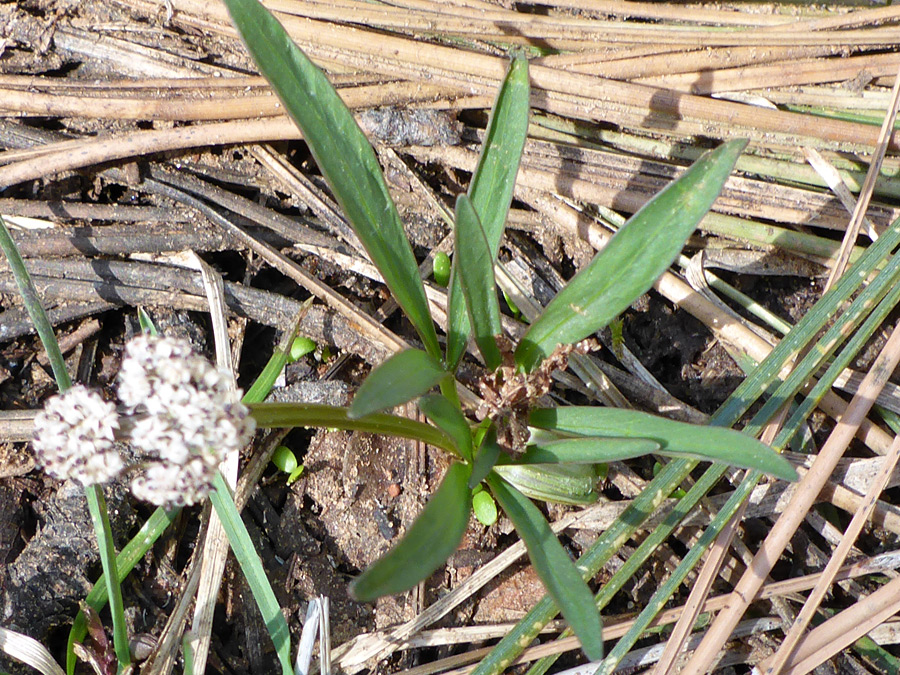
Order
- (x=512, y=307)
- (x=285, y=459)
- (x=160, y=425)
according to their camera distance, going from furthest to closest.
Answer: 1. (x=512, y=307)
2. (x=285, y=459)
3. (x=160, y=425)

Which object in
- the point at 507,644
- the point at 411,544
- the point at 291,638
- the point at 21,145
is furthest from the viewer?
the point at 21,145

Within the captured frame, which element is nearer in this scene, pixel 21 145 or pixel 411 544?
pixel 411 544

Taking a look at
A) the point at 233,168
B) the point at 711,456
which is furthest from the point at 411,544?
the point at 233,168

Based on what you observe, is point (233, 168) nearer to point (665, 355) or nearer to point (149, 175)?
point (149, 175)

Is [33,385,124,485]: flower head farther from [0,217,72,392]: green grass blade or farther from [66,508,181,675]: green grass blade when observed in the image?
[66,508,181,675]: green grass blade

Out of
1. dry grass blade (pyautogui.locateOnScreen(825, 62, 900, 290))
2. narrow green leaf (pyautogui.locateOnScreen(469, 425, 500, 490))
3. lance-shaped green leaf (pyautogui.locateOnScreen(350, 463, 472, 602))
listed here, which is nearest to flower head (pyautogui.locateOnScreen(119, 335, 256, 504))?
lance-shaped green leaf (pyautogui.locateOnScreen(350, 463, 472, 602))

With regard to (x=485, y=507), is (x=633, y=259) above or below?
above

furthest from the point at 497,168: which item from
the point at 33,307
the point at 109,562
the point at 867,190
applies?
the point at 109,562

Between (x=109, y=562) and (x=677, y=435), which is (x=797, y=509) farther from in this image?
(x=109, y=562)
